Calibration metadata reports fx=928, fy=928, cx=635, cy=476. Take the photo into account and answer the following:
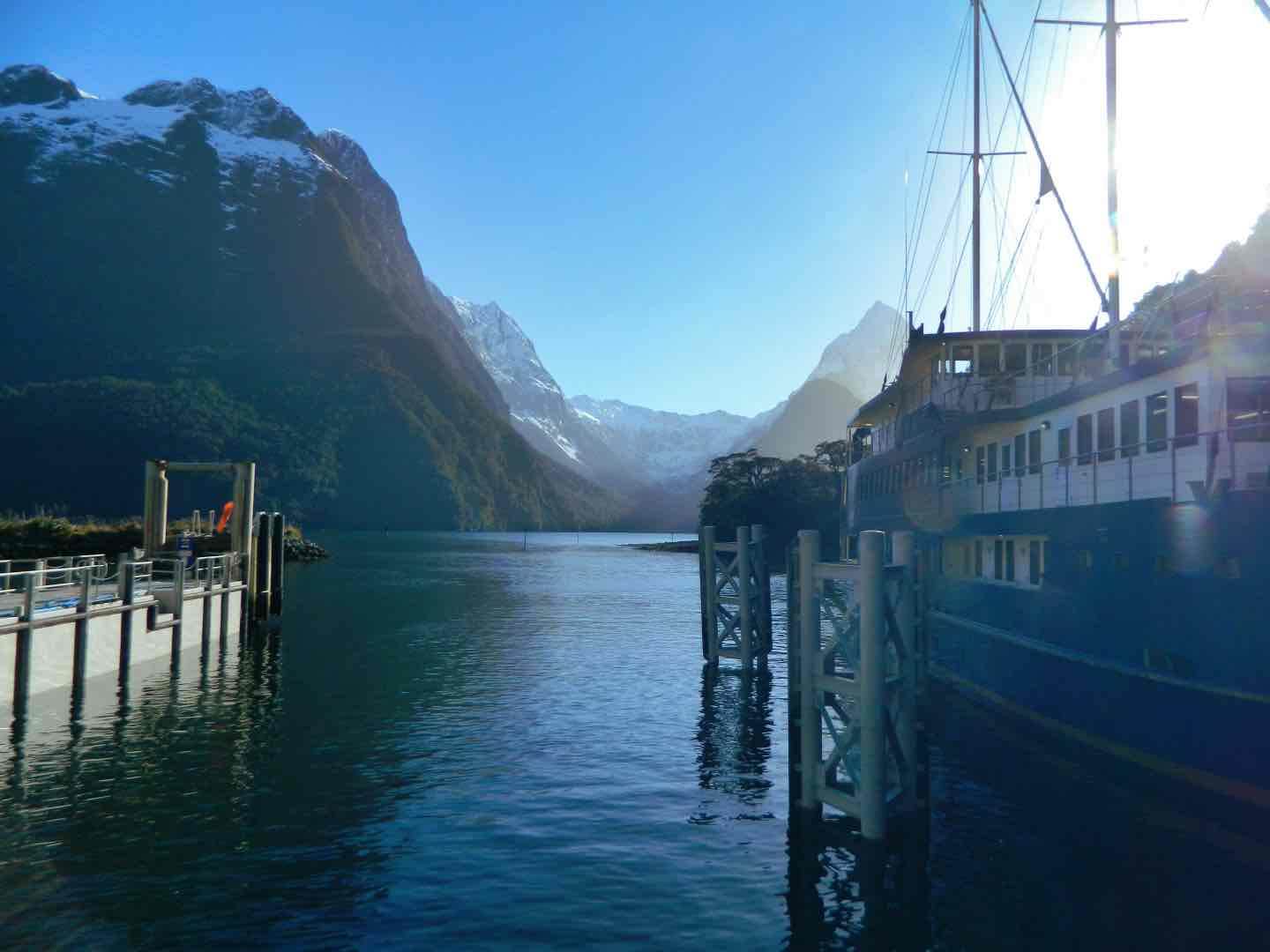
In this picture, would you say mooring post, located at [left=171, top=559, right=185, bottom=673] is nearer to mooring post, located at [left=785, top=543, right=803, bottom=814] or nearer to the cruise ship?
mooring post, located at [left=785, top=543, right=803, bottom=814]

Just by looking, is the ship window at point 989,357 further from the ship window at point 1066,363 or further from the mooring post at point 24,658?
the mooring post at point 24,658

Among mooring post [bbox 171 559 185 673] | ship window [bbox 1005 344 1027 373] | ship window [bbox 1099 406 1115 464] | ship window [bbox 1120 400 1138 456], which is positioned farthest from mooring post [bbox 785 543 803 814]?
mooring post [bbox 171 559 185 673]

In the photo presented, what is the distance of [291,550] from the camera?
108188 mm

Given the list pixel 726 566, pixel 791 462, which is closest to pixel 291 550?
pixel 791 462

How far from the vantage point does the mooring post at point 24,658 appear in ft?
75.9

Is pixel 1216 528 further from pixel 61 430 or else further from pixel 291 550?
pixel 61 430

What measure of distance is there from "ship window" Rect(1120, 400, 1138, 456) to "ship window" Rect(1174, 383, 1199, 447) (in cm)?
141

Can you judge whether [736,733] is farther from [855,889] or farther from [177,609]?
[177,609]

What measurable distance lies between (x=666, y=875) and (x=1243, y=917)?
810cm

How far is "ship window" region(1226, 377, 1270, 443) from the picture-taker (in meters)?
17.1

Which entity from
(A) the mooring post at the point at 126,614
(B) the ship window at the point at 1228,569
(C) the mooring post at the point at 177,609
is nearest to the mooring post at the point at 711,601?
(C) the mooring post at the point at 177,609

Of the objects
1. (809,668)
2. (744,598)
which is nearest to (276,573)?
(744,598)

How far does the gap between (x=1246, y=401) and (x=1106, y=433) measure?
4.41 meters

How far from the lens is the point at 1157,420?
64.2 feet
